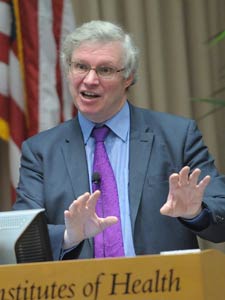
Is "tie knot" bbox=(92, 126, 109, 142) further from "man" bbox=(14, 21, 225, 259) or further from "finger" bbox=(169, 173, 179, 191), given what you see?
"finger" bbox=(169, 173, 179, 191)

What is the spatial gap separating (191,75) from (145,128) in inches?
62.5

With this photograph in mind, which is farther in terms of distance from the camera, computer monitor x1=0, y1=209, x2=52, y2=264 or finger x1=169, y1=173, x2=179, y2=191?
finger x1=169, y1=173, x2=179, y2=191

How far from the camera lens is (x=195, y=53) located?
4441mm

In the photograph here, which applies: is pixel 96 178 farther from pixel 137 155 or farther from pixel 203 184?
pixel 203 184

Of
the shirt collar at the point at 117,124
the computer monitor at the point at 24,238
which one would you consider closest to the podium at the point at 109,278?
the computer monitor at the point at 24,238

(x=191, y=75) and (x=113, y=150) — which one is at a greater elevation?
(x=191, y=75)

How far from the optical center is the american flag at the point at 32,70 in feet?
12.6

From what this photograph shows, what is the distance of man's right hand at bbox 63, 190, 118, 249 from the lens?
2205 mm

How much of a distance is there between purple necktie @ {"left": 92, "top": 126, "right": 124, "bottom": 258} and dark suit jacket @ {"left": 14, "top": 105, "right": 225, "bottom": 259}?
42mm

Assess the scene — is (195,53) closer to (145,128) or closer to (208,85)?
(208,85)

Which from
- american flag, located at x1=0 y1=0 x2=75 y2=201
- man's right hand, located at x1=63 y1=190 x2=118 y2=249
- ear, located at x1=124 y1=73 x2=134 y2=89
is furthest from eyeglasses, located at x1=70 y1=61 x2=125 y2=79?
american flag, located at x1=0 y1=0 x2=75 y2=201

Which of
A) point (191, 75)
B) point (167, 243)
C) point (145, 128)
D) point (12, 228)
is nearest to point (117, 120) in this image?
point (145, 128)

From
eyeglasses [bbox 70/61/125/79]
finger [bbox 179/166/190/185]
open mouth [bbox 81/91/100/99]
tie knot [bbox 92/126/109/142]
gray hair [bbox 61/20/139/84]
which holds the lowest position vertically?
finger [bbox 179/166/190/185]

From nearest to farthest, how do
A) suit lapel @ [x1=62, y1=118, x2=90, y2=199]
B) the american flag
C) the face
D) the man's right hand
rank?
the man's right hand < suit lapel @ [x1=62, y1=118, x2=90, y2=199] < the face < the american flag
